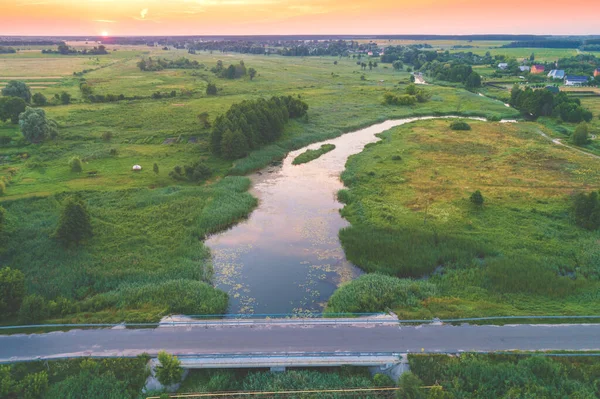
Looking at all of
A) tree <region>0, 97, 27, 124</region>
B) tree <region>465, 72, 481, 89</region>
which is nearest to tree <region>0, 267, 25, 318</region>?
tree <region>0, 97, 27, 124</region>

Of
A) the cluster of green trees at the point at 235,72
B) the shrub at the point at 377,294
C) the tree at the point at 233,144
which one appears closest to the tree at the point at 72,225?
the shrub at the point at 377,294

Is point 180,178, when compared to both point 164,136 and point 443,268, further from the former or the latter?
point 443,268

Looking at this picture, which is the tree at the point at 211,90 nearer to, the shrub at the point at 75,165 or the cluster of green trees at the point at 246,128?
the cluster of green trees at the point at 246,128

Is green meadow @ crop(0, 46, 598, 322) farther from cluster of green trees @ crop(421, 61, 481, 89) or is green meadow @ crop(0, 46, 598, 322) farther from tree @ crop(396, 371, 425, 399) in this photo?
cluster of green trees @ crop(421, 61, 481, 89)

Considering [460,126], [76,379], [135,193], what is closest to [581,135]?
[460,126]

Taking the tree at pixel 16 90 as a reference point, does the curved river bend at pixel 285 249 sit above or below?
below

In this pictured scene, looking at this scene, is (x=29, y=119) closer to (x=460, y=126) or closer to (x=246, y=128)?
(x=246, y=128)

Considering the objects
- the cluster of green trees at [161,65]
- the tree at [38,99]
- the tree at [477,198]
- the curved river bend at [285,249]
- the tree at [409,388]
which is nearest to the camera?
the tree at [409,388]
